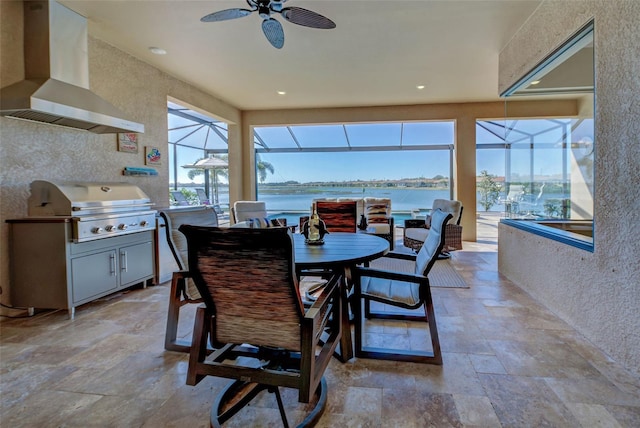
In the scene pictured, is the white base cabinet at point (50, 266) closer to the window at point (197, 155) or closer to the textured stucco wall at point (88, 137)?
the textured stucco wall at point (88, 137)

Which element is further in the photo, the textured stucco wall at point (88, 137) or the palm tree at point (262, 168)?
the palm tree at point (262, 168)

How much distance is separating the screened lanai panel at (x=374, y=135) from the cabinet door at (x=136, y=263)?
213 inches

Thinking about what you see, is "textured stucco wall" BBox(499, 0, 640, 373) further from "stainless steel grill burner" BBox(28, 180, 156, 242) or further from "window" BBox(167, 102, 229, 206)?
"window" BBox(167, 102, 229, 206)

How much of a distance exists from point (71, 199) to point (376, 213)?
4810 millimetres

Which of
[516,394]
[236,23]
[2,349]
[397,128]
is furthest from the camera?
[397,128]

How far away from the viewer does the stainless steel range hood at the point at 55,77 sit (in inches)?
109

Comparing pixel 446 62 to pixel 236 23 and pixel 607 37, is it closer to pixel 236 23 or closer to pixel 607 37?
pixel 607 37

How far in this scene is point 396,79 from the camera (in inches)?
205

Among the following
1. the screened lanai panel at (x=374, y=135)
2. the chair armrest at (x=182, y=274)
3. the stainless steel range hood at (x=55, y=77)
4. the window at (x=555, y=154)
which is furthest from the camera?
the screened lanai panel at (x=374, y=135)

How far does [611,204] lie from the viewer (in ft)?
7.47

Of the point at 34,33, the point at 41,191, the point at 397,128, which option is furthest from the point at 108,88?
the point at 397,128

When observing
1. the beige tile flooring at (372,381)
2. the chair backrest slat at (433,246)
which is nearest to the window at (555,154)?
the beige tile flooring at (372,381)

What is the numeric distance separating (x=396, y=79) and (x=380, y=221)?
96.8 inches

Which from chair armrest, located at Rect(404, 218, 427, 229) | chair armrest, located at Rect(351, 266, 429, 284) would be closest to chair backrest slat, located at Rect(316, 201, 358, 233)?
chair armrest, located at Rect(351, 266, 429, 284)
